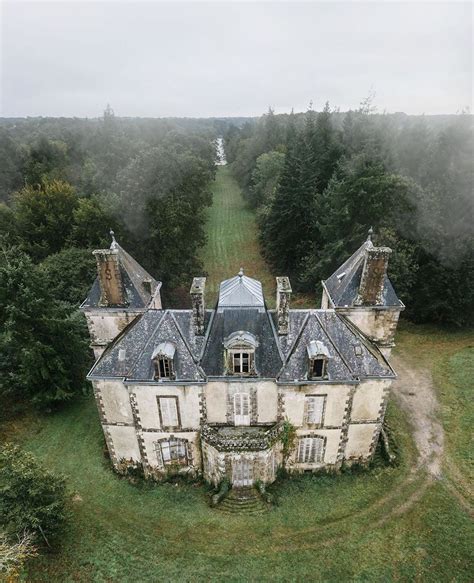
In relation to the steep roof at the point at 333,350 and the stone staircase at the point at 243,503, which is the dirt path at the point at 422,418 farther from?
the steep roof at the point at 333,350

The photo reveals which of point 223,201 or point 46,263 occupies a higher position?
point 46,263

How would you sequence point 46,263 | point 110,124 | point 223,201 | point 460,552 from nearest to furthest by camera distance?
point 460,552 → point 46,263 → point 110,124 → point 223,201

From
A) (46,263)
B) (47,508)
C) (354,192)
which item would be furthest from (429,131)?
(47,508)

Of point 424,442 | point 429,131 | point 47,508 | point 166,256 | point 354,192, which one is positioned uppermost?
point 429,131

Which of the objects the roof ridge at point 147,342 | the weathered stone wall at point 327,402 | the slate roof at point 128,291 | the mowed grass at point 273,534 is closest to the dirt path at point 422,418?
the mowed grass at point 273,534

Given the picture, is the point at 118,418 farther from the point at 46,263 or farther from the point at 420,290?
the point at 420,290

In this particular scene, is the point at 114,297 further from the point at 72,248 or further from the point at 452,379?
the point at 452,379

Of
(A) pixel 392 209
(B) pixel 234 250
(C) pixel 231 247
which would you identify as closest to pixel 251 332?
(A) pixel 392 209

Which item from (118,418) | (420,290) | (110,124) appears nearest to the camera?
(118,418)
